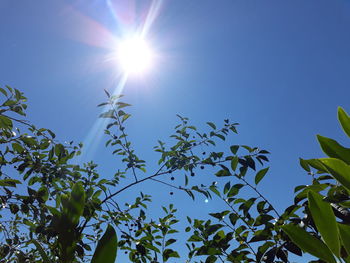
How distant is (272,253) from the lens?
1.14m

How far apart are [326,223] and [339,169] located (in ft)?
0.30

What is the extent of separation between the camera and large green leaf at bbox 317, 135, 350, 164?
47 centimetres

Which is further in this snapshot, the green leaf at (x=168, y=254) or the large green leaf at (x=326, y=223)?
the green leaf at (x=168, y=254)

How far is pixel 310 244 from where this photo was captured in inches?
13.4

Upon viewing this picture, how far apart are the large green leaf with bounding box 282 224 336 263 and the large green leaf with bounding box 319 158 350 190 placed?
100mm

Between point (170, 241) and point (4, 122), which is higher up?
point (4, 122)

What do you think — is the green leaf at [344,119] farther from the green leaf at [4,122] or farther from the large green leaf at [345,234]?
the green leaf at [4,122]

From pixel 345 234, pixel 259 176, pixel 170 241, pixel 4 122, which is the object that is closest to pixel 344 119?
pixel 345 234

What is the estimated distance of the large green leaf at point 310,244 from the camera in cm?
33

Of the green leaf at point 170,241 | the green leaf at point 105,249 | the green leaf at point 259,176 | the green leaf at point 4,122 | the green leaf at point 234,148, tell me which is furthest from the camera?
the green leaf at point 170,241

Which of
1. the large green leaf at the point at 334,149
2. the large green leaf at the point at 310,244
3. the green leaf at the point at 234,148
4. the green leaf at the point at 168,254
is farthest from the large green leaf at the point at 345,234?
the green leaf at the point at 168,254

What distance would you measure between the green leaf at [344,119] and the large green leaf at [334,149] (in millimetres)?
31

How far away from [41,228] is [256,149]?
1959 millimetres

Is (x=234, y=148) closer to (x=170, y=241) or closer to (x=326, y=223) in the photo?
(x=170, y=241)
